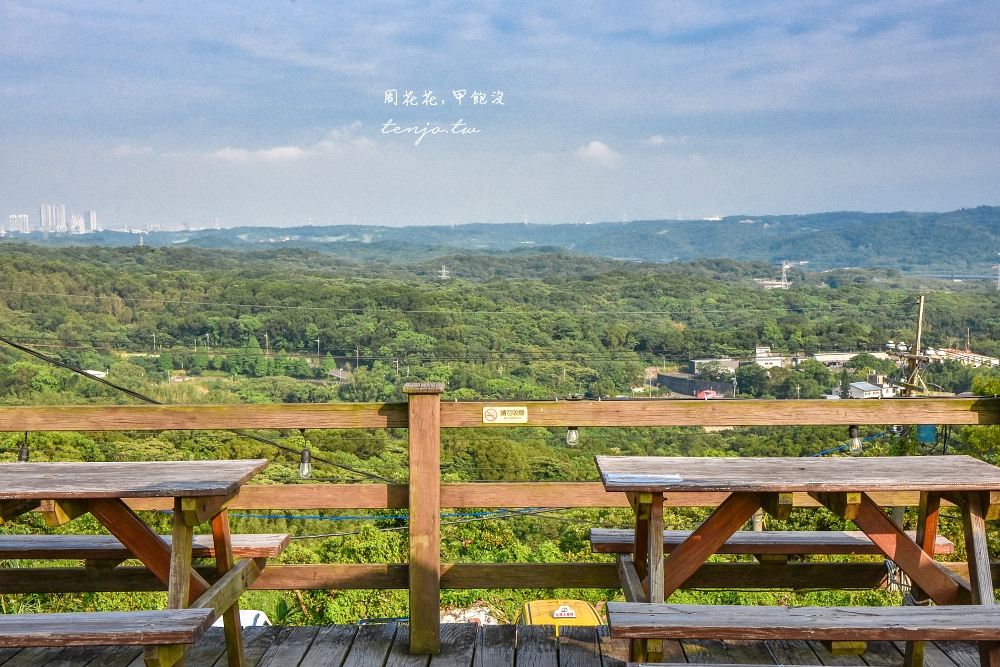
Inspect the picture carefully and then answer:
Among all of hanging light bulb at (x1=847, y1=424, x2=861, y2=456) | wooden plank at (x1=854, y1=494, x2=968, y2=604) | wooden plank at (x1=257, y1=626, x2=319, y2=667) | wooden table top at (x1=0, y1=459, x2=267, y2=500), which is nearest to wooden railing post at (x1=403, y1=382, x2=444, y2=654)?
wooden plank at (x1=257, y1=626, x2=319, y2=667)

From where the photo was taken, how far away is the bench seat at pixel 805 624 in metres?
1.91

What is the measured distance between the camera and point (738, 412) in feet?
9.21

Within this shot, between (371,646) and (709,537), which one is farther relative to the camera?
(371,646)

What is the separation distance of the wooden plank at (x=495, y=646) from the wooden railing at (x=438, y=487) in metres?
0.17

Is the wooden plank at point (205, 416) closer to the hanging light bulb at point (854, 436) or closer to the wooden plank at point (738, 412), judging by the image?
the wooden plank at point (738, 412)

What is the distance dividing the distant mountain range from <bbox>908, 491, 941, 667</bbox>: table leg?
299ft

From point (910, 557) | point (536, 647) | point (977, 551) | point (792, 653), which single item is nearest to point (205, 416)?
point (536, 647)

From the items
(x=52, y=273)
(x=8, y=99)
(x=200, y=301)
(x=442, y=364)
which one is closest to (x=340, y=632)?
(x=442, y=364)

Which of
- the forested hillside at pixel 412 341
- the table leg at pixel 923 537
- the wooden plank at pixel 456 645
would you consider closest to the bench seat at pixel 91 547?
the wooden plank at pixel 456 645

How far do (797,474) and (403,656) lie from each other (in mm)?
1435

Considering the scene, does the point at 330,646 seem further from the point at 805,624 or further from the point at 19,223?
the point at 19,223

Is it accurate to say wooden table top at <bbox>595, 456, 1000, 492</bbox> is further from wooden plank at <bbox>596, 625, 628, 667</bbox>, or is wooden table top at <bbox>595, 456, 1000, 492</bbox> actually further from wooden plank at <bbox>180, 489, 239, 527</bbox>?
wooden plank at <bbox>180, 489, 239, 527</bbox>

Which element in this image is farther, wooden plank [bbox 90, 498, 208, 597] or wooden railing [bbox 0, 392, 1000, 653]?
wooden railing [bbox 0, 392, 1000, 653]

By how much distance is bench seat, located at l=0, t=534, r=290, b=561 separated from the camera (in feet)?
8.48
